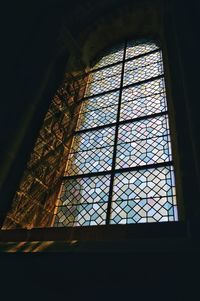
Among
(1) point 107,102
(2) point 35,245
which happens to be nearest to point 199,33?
(1) point 107,102

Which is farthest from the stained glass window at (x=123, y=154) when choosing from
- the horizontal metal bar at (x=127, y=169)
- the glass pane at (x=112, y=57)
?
the glass pane at (x=112, y=57)

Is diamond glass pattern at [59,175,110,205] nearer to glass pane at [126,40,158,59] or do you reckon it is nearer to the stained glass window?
the stained glass window

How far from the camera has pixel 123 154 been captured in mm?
3438

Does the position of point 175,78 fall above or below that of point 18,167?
above

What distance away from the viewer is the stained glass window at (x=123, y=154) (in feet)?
9.41

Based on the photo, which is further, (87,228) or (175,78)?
(175,78)

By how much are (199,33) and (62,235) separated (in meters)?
3.01

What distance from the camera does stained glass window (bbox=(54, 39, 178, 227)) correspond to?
9.41 feet

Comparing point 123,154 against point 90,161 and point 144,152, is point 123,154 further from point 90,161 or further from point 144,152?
point 90,161

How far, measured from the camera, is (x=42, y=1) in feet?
19.0

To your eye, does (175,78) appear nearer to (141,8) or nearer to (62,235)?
(62,235)

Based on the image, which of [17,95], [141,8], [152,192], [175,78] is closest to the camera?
[152,192]

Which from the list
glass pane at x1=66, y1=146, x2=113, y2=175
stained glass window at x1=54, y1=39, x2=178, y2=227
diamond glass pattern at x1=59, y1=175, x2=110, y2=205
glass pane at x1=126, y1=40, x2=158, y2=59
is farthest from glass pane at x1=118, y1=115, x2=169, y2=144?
glass pane at x1=126, y1=40, x2=158, y2=59

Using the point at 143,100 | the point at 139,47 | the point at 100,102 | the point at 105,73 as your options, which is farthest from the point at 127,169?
the point at 139,47
